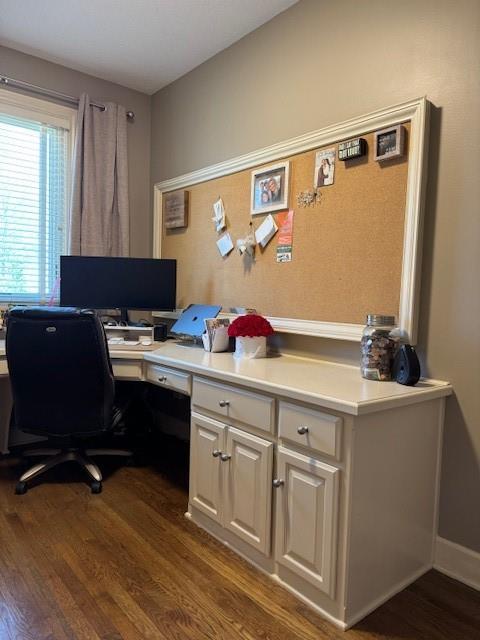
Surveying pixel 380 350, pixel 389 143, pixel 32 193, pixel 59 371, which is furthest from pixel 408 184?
pixel 32 193

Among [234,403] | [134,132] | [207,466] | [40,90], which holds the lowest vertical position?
[207,466]

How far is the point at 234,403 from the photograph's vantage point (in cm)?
187

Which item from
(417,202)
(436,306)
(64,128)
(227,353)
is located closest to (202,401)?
(227,353)

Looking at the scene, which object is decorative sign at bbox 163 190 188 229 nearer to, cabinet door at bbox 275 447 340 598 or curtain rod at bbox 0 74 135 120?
curtain rod at bbox 0 74 135 120

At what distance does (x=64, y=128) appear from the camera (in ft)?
10.4

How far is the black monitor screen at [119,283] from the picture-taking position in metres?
2.90

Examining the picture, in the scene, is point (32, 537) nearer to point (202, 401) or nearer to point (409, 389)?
point (202, 401)

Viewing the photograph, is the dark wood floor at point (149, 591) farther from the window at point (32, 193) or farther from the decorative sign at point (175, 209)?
the decorative sign at point (175, 209)

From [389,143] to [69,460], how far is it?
236cm

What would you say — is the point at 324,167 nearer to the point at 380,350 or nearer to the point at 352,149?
the point at 352,149

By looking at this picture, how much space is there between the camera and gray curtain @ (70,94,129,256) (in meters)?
3.13

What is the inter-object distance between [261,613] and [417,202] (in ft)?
5.37

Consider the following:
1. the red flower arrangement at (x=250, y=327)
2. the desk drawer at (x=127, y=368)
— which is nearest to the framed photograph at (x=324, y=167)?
the red flower arrangement at (x=250, y=327)

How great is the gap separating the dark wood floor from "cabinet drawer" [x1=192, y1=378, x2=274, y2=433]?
583mm
